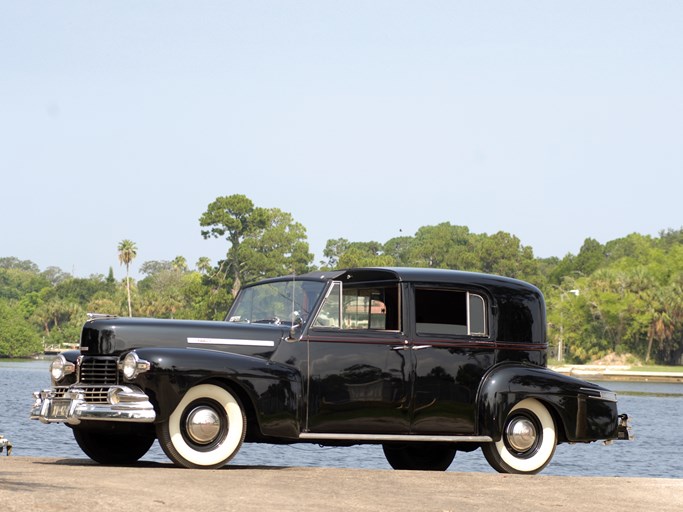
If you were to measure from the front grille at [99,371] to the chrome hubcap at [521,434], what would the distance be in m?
4.53

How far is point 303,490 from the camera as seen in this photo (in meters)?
11.1

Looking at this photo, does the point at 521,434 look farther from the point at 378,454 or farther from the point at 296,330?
the point at 378,454

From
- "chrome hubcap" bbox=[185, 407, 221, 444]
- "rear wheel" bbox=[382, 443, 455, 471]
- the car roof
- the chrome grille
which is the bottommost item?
"rear wheel" bbox=[382, 443, 455, 471]

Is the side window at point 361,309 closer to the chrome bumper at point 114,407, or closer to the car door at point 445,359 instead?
the car door at point 445,359

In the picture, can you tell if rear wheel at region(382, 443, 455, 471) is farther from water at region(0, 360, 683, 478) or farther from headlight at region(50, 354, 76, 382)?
water at region(0, 360, 683, 478)

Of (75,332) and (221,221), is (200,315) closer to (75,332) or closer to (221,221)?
(221,221)

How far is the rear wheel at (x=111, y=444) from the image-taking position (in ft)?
46.6

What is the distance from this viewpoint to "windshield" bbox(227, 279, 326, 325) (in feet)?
46.3

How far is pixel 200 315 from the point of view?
163750mm

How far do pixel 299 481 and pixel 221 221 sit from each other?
162 meters

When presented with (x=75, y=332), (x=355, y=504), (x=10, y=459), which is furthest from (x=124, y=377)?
(x=75, y=332)

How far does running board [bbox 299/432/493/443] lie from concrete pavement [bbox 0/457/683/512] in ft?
1.31

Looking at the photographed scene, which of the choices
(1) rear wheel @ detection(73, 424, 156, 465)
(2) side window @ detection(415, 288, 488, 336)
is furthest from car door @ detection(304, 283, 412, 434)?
(1) rear wheel @ detection(73, 424, 156, 465)

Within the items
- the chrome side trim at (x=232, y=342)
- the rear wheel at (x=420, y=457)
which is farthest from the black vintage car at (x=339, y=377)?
the rear wheel at (x=420, y=457)
